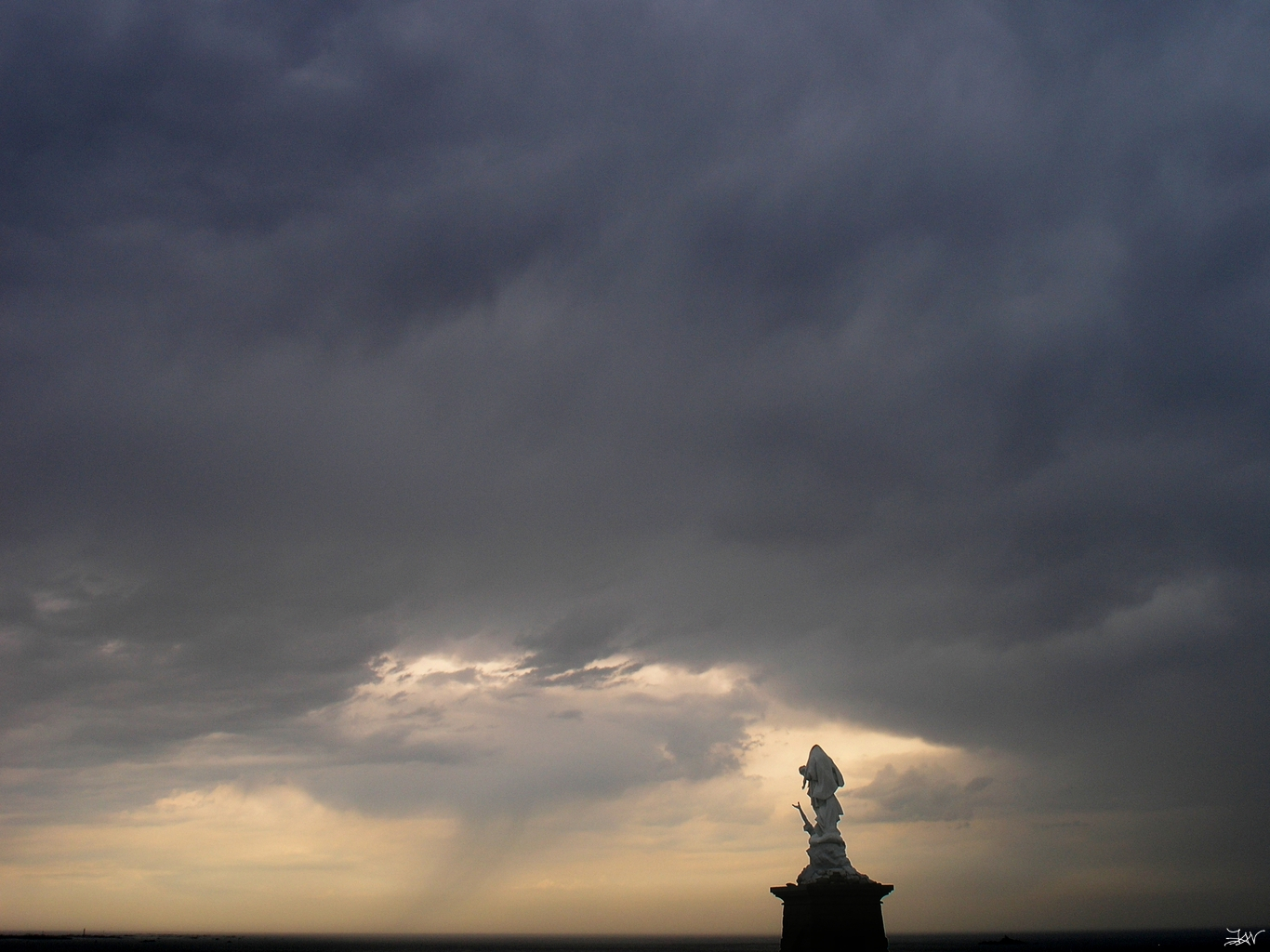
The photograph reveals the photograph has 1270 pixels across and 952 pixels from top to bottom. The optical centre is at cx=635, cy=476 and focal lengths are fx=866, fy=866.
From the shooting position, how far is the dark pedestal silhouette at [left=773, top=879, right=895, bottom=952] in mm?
26719

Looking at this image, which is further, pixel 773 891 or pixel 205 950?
pixel 205 950

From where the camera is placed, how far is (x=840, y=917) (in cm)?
2692

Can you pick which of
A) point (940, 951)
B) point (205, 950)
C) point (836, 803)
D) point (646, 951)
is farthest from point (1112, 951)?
point (205, 950)

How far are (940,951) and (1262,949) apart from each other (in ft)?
214

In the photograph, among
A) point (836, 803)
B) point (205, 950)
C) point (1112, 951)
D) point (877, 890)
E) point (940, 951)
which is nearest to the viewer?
point (877, 890)

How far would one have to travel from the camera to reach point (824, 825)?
29.2 metres

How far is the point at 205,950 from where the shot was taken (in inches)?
7677

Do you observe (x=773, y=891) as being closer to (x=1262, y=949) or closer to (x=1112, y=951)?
(x=1262, y=949)

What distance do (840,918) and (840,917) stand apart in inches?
1.6

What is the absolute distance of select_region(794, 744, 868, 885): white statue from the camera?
28484 mm

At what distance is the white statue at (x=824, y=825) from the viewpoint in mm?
28484

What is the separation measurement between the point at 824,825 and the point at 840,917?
9.88 feet

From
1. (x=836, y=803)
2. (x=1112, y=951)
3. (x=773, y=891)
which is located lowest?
(x=1112, y=951)

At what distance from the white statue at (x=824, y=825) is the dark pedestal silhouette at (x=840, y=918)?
32.3 inches
